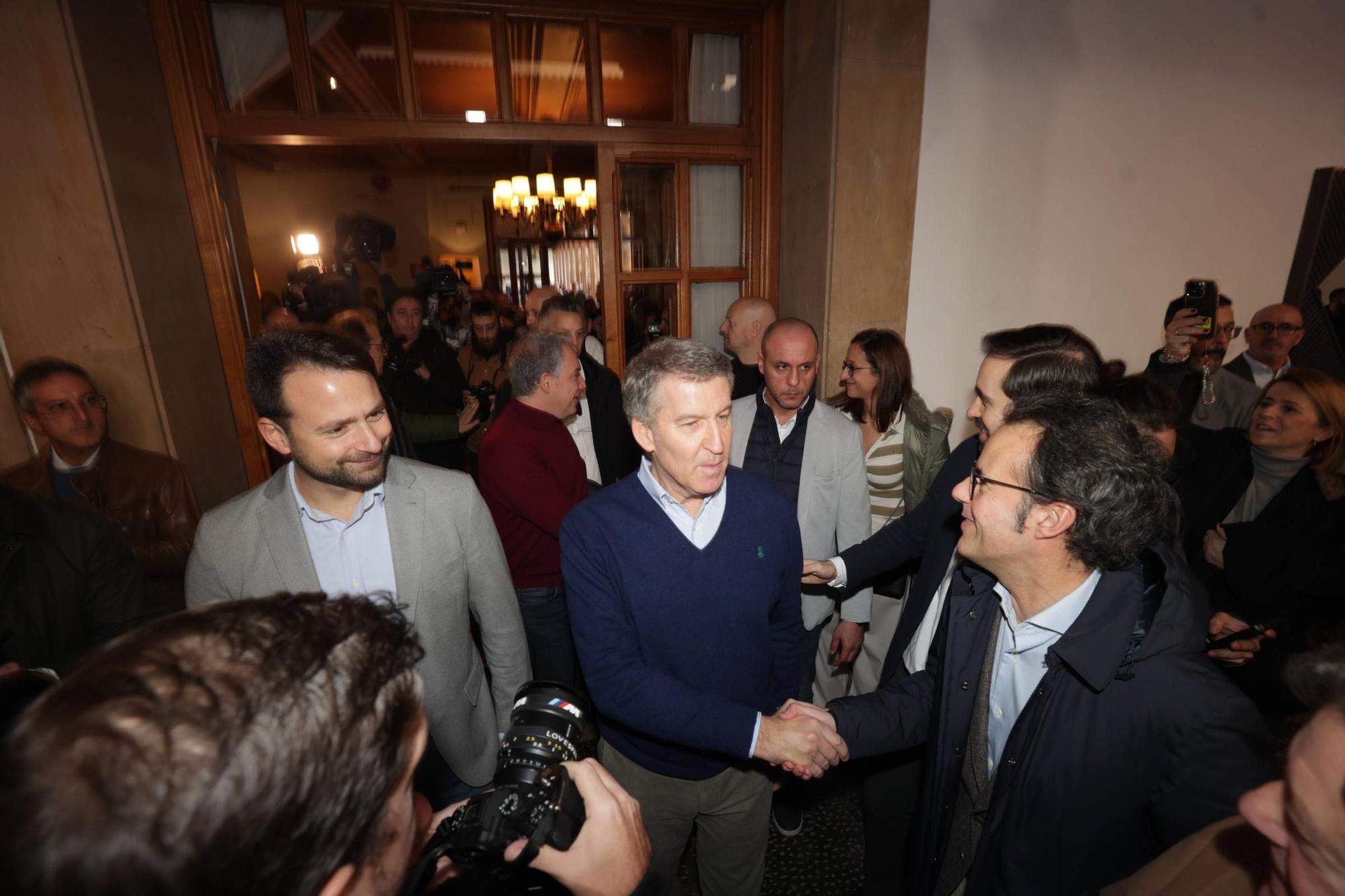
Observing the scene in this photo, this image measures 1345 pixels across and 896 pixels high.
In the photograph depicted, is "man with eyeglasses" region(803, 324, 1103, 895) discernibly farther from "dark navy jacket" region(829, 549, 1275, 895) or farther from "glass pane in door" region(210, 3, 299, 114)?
"glass pane in door" region(210, 3, 299, 114)

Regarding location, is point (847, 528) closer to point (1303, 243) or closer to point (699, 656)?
point (699, 656)

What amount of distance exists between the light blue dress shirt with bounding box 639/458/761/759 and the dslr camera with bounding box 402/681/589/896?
73 centimetres

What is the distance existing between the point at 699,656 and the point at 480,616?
2.59 ft

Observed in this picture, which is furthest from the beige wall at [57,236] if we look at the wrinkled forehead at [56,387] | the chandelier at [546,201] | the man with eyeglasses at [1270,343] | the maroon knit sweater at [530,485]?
the man with eyeglasses at [1270,343]

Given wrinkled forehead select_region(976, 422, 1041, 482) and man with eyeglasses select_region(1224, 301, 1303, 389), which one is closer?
wrinkled forehead select_region(976, 422, 1041, 482)

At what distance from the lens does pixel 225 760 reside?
0.53m

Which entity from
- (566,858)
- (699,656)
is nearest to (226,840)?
(566,858)

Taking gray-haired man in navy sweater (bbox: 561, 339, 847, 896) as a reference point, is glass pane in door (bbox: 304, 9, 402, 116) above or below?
above

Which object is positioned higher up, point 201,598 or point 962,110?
point 962,110

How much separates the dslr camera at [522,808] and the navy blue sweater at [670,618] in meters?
0.56

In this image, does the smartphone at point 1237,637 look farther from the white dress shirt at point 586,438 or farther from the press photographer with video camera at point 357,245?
the press photographer with video camera at point 357,245

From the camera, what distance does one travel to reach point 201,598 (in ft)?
5.63

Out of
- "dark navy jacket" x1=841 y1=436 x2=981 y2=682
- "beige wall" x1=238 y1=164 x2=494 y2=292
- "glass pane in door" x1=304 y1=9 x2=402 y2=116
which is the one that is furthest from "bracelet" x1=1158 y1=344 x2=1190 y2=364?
"beige wall" x1=238 y1=164 x2=494 y2=292

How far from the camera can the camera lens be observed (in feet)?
2.95
